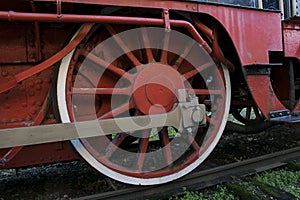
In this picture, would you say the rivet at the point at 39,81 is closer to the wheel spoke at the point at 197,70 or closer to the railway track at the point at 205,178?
the railway track at the point at 205,178

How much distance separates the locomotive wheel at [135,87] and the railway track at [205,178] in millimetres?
76

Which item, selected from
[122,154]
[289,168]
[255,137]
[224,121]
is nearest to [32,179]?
[122,154]

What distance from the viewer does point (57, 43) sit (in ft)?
7.44

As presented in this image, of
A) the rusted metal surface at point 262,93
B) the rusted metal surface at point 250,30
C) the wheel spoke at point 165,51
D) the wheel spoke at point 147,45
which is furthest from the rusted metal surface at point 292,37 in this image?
the wheel spoke at point 147,45

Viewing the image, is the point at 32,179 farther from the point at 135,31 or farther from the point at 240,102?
the point at 240,102

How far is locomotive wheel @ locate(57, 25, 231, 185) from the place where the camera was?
6.95 ft

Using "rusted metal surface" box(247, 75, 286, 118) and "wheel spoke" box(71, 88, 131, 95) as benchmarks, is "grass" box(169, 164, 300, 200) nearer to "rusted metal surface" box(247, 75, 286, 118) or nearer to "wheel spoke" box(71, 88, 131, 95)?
"rusted metal surface" box(247, 75, 286, 118)

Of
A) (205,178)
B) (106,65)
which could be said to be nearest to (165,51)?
(106,65)

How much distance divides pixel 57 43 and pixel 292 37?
7.22 feet

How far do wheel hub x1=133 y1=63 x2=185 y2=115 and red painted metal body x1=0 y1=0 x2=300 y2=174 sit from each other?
1.19ft

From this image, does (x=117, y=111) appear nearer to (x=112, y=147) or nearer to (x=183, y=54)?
(x=112, y=147)

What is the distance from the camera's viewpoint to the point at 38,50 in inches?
85.1

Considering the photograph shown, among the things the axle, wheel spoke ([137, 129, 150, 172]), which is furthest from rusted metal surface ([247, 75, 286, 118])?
wheel spoke ([137, 129, 150, 172])

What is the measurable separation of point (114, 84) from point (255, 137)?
2.52 meters
